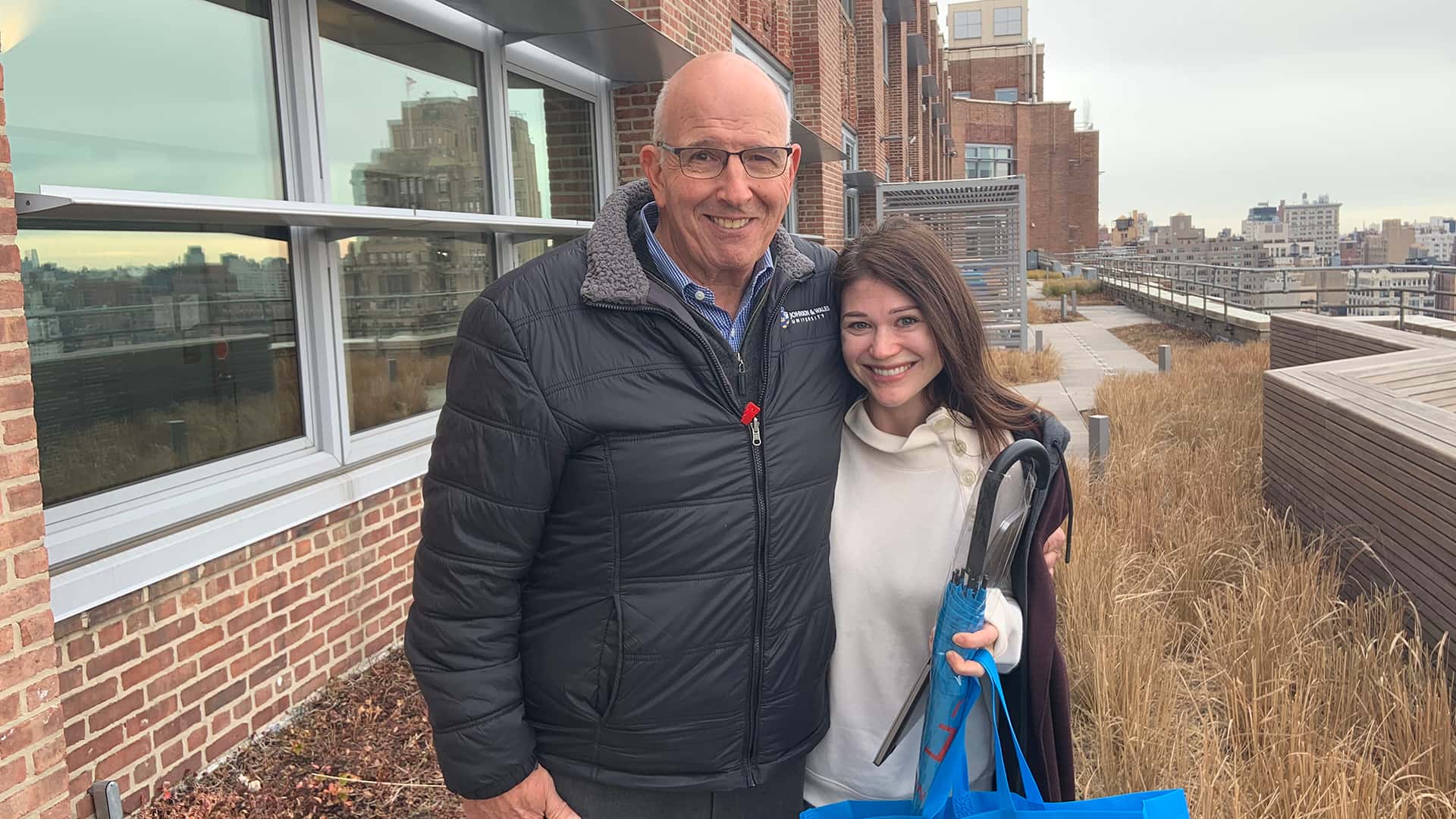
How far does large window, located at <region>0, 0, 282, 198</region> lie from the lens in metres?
3.13

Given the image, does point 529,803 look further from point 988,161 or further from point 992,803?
point 988,161

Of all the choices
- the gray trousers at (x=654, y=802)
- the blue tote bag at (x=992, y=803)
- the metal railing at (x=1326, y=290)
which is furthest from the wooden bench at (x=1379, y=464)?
the metal railing at (x=1326, y=290)

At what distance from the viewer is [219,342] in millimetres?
3793

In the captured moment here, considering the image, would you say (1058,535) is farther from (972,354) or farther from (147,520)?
(147,520)

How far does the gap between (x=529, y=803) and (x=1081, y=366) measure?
14.1 m

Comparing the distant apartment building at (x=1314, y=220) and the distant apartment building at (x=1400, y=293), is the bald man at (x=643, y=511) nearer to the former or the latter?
the distant apartment building at (x=1400, y=293)

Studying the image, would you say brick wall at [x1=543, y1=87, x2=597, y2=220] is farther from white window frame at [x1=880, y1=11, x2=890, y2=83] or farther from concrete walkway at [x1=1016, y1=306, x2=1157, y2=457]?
white window frame at [x1=880, y1=11, x2=890, y2=83]

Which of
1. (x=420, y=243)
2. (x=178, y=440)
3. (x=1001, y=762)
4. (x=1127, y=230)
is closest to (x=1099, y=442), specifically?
(x=420, y=243)

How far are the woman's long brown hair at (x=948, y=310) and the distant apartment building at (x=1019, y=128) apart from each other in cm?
5916

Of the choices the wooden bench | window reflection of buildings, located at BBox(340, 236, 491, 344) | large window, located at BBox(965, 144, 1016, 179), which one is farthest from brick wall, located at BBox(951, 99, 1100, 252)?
window reflection of buildings, located at BBox(340, 236, 491, 344)

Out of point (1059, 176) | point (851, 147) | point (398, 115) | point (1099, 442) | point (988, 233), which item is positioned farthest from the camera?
point (1059, 176)

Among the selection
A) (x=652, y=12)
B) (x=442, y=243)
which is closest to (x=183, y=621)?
(x=442, y=243)

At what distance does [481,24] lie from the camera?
5656mm

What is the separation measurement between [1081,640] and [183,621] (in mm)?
3300
